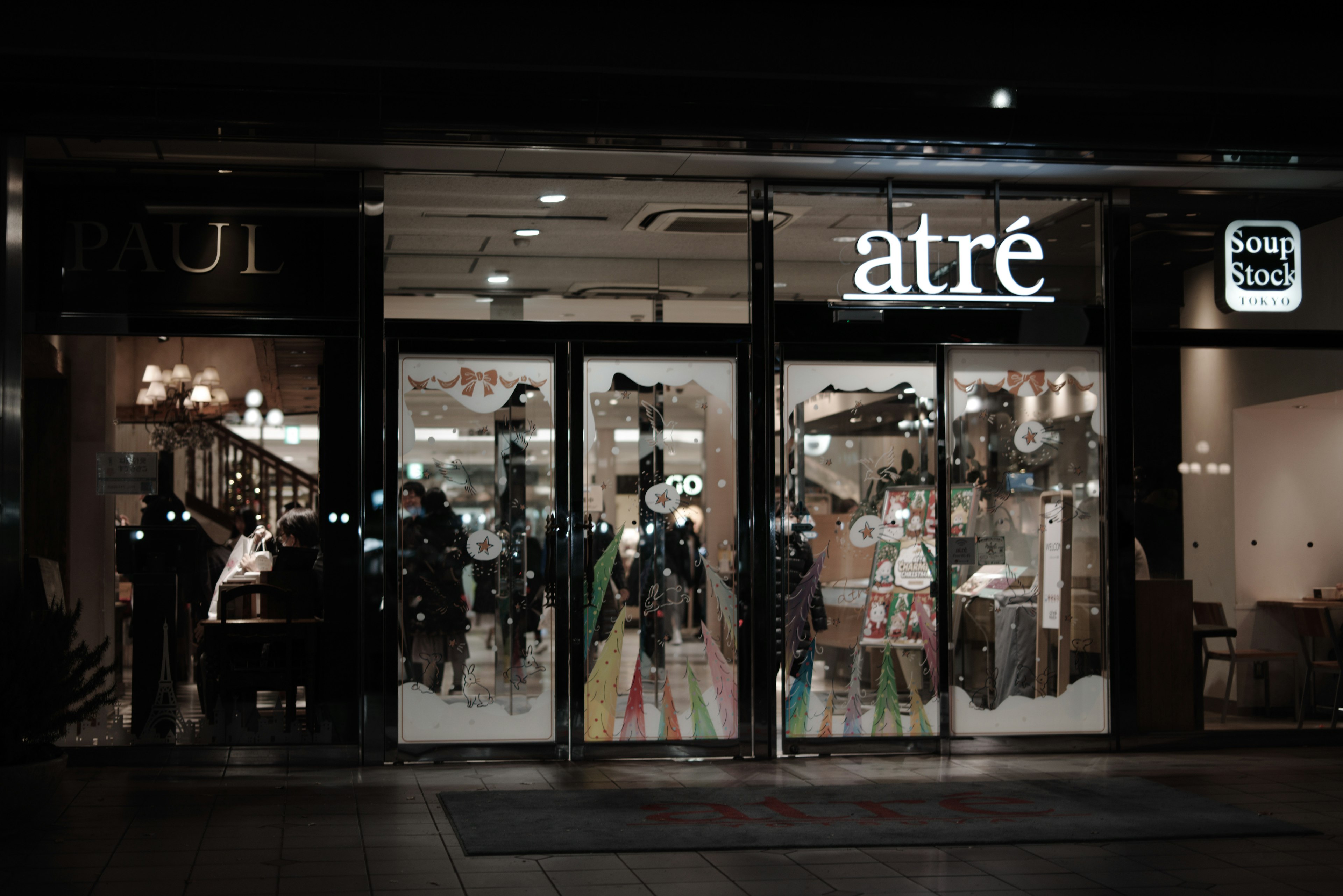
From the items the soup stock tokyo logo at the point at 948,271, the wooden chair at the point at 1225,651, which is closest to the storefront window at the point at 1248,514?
the wooden chair at the point at 1225,651

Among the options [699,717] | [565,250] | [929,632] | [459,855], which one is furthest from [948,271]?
[459,855]

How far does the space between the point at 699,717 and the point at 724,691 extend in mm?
208

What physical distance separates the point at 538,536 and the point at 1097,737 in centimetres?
347

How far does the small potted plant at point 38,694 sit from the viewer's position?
5418mm

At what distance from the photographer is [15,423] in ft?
20.7

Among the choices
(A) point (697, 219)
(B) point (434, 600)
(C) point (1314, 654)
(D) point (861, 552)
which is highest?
(A) point (697, 219)

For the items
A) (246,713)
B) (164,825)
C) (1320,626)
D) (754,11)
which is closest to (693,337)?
(754,11)

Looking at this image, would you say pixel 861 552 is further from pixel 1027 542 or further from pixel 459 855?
pixel 459 855

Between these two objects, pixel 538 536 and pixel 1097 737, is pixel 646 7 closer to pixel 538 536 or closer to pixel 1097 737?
pixel 538 536

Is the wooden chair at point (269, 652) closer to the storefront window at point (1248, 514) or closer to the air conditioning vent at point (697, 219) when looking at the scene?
the air conditioning vent at point (697, 219)

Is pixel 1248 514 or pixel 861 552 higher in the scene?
pixel 1248 514

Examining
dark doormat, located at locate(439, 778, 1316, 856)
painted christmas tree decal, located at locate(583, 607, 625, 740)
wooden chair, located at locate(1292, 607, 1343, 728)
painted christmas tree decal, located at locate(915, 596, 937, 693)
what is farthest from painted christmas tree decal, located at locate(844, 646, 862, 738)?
wooden chair, located at locate(1292, 607, 1343, 728)

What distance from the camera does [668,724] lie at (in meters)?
7.22

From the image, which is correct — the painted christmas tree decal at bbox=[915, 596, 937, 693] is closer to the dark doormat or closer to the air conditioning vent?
the dark doormat
